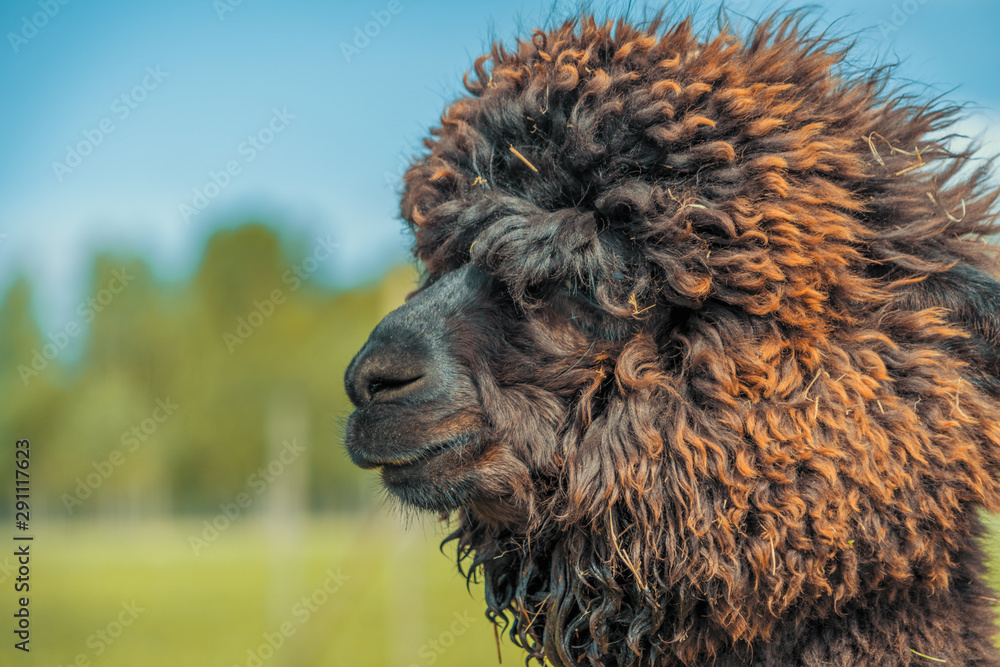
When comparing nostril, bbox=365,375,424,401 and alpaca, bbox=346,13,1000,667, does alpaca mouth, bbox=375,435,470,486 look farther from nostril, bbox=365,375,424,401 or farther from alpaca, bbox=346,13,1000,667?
nostril, bbox=365,375,424,401

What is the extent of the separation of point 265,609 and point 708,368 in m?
14.9

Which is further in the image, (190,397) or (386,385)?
(190,397)

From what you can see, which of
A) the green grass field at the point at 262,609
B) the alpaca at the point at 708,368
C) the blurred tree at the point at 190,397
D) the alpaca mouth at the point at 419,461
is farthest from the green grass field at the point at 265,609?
the blurred tree at the point at 190,397

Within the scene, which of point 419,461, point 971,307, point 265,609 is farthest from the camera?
point 265,609

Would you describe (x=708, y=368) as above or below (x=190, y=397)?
above

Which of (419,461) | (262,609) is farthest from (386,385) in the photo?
(262,609)

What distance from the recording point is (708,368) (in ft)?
6.17

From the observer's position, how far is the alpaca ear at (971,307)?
5.95ft

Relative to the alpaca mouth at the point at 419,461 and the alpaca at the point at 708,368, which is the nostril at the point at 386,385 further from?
the alpaca mouth at the point at 419,461

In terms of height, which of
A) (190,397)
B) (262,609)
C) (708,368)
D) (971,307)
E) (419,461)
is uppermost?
(971,307)

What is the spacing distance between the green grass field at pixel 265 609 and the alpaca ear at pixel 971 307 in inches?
19.5

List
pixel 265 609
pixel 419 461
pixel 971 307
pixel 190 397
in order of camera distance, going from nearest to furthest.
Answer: pixel 971 307, pixel 419 461, pixel 265 609, pixel 190 397

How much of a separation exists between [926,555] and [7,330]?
2072cm

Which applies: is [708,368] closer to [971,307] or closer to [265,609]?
[971,307]
